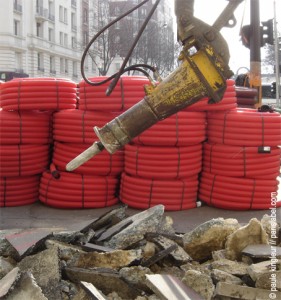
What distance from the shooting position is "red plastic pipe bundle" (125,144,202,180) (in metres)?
5.86

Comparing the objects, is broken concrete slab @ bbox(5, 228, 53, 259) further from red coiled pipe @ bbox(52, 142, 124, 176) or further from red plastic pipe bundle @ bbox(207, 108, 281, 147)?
red plastic pipe bundle @ bbox(207, 108, 281, 147)

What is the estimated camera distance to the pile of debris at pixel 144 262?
10.3 feet

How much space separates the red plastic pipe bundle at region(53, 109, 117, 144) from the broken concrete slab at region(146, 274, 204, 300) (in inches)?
119

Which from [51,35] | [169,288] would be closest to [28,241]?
[169,288]

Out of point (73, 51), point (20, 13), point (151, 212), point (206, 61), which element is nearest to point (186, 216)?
point (151, 212)

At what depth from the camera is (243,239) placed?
12.7ft

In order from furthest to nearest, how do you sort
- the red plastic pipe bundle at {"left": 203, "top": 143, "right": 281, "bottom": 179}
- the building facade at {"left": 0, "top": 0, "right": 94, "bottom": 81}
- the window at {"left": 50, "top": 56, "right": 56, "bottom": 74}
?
1. the window at {"left": 50, "top": 56, "right": 56, "bottom": 74}
2. the building facade at {"left": 0, "top": 0, "right": 94, "bottom": 81}
3. the red plastic pipe bundle at {"left": 203, "top": 143, "right": 281, "bottom": 179}

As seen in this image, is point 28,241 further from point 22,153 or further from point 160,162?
point 22,153

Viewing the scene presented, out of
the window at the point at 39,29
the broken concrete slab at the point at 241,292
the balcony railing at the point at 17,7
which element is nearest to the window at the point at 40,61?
the window at the point at 39,29

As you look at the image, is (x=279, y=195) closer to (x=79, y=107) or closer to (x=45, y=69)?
(x=79, y=107)

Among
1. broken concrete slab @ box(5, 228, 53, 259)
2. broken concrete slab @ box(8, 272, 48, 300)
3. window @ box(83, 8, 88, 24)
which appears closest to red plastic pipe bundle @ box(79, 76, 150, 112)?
broken concrete slab @ box(5, 228, 53, 259)

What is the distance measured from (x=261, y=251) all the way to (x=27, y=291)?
1.74 metres

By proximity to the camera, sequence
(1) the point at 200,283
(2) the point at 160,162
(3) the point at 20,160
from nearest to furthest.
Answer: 1. (1) the point at 200,283
2. (2) the point at 160,162
3. (3) the point at 20,160

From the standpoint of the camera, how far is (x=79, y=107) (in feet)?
20.5
